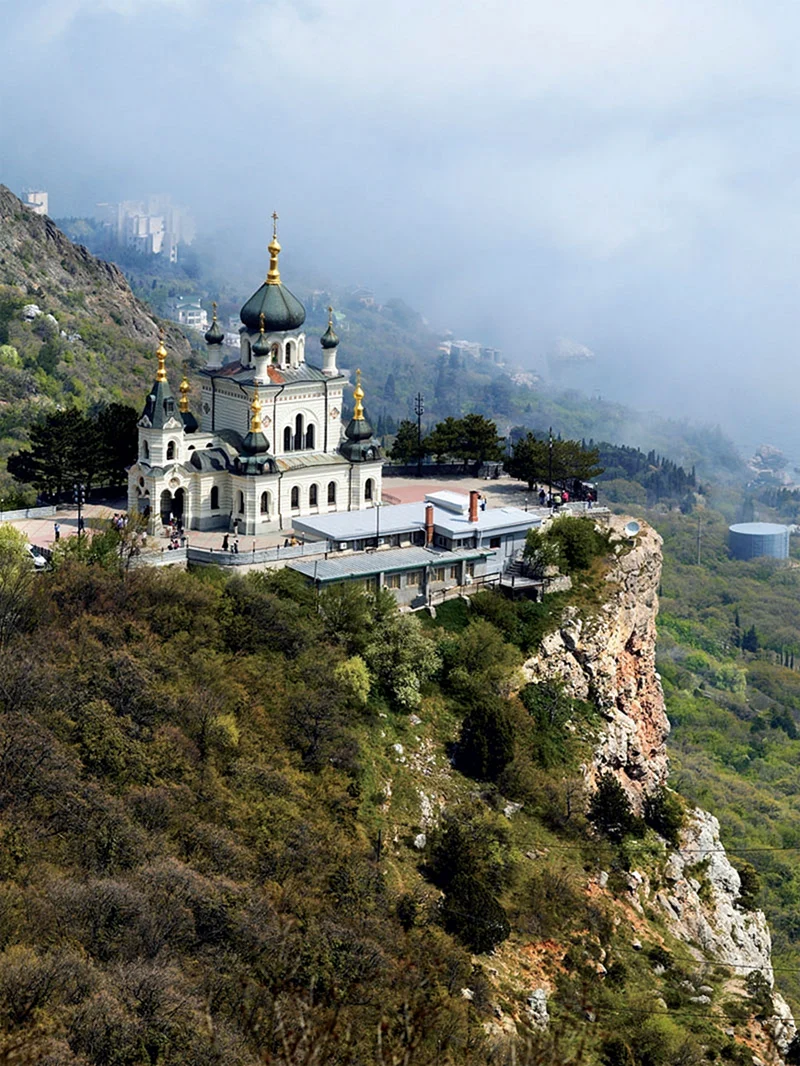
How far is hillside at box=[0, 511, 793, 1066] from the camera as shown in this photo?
22828 millimetres

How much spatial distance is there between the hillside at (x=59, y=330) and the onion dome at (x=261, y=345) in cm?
2618

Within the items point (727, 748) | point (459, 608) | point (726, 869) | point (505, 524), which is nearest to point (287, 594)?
point (459, 608)

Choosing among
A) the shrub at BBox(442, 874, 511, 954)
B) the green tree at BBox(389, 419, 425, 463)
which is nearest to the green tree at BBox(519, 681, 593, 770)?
the shrub at BBox(442, 874, 511, 954)

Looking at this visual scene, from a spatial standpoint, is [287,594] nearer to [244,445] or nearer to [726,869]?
[244,445]

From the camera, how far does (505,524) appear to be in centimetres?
4431

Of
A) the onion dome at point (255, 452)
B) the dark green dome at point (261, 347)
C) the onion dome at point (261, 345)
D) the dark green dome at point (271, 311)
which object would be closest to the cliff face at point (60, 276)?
the dark green dome at point (271, 311)

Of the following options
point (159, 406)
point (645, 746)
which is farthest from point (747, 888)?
point (159, 406)

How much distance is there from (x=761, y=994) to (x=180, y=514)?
2125 cm

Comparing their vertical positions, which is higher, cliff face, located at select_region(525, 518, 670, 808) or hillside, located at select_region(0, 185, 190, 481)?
hillside, located at select_region(0, 185, 190, 481)

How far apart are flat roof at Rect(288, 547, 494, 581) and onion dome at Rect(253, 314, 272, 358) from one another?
685cm

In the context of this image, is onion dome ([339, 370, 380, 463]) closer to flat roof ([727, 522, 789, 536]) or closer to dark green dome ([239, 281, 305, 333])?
dark green dome ([239, 281, 305, 333])

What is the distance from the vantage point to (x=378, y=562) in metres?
41.7

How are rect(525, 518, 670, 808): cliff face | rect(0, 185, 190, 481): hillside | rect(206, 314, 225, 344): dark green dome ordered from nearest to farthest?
rect(525, 518, 670, 808): cliff face < rect(206, 314, 225, 344): dark green dome < rect(0, 185, 190, 481): hillside

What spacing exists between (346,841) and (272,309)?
1961 cm
